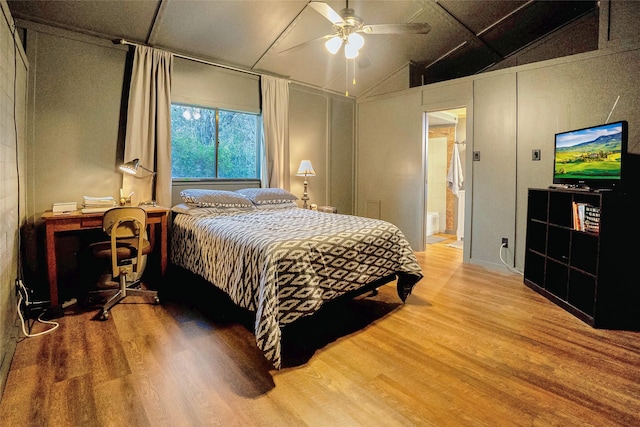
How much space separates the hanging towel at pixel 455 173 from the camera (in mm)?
6379

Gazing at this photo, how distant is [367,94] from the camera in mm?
5754

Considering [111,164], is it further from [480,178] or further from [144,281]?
[480,178]

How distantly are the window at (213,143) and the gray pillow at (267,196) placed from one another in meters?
0.52

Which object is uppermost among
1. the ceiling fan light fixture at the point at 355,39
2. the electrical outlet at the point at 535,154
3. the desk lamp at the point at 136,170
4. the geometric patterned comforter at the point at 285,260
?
the ceiling fan light fixture at the point at 355,39

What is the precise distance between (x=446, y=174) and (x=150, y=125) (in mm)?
5472

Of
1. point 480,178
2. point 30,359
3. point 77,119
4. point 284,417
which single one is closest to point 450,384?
point 284,417

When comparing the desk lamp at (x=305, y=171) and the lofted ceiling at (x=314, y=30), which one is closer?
the lofted ceiling at (x=314, y=30)

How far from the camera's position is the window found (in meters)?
4.11

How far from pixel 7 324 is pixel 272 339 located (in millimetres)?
1651

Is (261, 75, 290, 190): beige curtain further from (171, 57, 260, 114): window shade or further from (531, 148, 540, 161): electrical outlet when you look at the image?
(531, 148, 540, 161): electrical outlet

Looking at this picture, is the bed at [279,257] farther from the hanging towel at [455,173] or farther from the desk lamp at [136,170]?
the hanging towel at [455,173]

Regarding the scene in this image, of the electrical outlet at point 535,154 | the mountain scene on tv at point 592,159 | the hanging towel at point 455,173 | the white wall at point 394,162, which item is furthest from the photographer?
the hanging towel at point 455,173

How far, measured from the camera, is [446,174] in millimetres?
6863

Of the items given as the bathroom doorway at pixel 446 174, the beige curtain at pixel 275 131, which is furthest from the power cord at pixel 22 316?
the bathroom doorway at pixel 446 174
